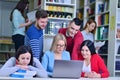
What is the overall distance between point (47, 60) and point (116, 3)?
3.10 meters

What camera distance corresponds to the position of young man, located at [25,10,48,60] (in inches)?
138

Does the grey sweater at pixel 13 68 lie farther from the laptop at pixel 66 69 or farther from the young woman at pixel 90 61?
the young woman at pixel 90 61

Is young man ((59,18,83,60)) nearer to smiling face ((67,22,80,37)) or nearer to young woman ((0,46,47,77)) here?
smiling face ((67,22,80,37))

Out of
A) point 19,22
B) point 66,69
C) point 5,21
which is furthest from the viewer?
point 5,21

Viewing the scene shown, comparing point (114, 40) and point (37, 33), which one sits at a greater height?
point (37, 33)

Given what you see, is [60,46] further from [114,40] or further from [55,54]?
[114,40]

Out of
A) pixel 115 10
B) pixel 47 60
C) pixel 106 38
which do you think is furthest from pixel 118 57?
pixel 47 60

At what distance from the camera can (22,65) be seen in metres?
2.88

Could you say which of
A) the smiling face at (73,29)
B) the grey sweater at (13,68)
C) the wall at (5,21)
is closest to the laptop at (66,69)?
the grey sweater at (13,68)

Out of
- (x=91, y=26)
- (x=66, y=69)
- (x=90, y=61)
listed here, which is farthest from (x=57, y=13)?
(x=66, y=69)

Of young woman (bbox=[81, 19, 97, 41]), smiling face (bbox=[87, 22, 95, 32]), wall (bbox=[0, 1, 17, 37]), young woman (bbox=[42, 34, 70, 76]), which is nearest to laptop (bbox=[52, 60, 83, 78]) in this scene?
young woman (bbox=[42, 34, 70, 76])

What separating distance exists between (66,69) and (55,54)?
0.62m

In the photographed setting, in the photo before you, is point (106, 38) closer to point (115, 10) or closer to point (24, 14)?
point (115, 10)

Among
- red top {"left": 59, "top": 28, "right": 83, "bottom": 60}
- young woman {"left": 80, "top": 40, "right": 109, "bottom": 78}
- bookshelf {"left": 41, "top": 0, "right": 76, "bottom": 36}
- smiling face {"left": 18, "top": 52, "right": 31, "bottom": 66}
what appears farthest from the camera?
bookshelf {"left": 41, "top": 0, "right": 76, "bottom": 36}
